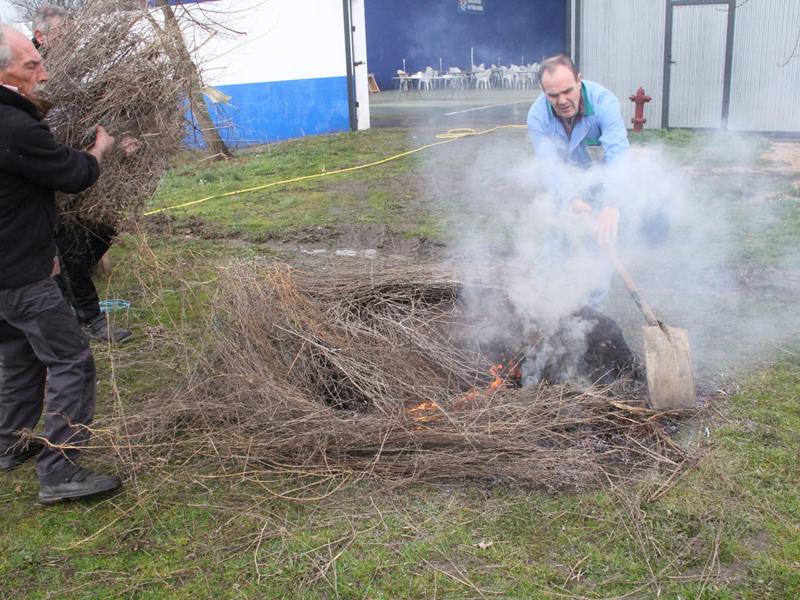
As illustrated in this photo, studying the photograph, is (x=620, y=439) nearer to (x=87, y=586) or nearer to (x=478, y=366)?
(x=478, y=366)

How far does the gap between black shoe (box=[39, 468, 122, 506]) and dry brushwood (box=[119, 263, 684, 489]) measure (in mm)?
247

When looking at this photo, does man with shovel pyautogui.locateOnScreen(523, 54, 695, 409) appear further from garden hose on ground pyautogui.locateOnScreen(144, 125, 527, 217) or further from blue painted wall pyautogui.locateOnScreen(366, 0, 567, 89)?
blue painted wall pyautogui.locateOnScreen(366, 0, 567, 89)

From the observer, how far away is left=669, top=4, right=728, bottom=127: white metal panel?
11648mm

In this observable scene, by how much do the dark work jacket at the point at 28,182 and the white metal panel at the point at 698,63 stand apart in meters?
11.4

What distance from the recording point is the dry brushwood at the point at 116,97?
11.3ft

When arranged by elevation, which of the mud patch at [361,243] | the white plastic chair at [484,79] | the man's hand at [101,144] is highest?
the white plastic chair at [484,79]

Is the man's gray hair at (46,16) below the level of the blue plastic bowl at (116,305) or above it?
above

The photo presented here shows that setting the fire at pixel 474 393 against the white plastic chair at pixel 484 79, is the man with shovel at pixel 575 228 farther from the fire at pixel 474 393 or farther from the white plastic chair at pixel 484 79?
the white plastic chair at pixel 484 79

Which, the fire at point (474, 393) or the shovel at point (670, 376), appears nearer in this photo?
the fire at point (474, 393)

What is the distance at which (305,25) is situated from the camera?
1408cm

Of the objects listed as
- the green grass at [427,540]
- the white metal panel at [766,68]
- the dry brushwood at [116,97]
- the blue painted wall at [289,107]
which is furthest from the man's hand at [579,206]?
the blue painted wall at [289,107]

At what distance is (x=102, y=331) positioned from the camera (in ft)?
15.2

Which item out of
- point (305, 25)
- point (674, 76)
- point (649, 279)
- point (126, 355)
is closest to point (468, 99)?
point (305, 25)

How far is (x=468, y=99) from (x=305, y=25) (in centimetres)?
788
